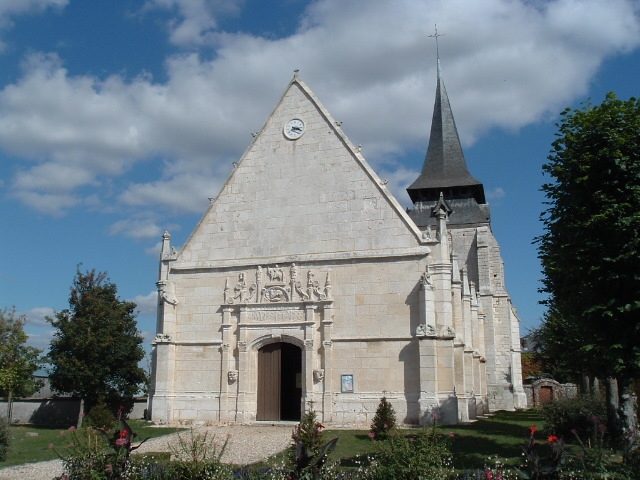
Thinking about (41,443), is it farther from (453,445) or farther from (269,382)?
(453,445)

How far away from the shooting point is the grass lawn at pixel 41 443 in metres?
13.5

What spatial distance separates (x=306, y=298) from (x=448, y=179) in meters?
29.2

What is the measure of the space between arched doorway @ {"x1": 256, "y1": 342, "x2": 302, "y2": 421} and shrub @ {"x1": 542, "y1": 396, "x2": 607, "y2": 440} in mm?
8050

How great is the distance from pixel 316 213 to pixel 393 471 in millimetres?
12078

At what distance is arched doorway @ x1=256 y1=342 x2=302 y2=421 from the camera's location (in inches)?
769

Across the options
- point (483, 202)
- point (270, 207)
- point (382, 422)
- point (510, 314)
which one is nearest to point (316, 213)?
point (270, 207)

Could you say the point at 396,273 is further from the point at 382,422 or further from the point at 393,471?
the point at 393,471

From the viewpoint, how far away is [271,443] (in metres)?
14.8

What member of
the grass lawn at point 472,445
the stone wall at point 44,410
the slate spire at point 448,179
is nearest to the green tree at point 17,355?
the stone wall at point 44,410

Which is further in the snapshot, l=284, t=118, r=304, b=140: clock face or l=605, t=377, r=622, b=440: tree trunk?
l=284, t=118, r=304, b=140: clock face

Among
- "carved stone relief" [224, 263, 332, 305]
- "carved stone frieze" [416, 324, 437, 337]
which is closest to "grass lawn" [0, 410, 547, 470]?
"carved stone frieze" [416, 324, 437, 337]

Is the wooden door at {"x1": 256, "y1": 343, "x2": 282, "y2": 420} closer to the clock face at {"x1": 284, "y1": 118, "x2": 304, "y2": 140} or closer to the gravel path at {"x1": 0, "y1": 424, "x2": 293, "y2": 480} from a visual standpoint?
the gravel path at {"x1": 0, "y1": 424, "x2": 293, "y2": 480}

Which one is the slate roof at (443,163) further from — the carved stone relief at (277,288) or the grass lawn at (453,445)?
the grass lawn at (453,445)

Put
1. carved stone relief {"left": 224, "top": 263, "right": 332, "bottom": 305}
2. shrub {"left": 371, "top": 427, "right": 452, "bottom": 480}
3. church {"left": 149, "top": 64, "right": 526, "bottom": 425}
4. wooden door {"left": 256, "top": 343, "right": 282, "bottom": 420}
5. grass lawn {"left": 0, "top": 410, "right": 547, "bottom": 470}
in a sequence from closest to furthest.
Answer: shrub {"left": 371, "top": 427, "right": 452, "bottom": 480}, grass lawn {"left": 0, "top": 410, "right": 547, "bottom": 470}, church {"left": 149, "top": 64, "right": 526, "bottom": 425}, carved stone relief {"left": 224, "top": 263, "right": 332, "bottom": 305}, wooden door {"left": 256, "top": 343, "right": 282, "bottom": 420}
